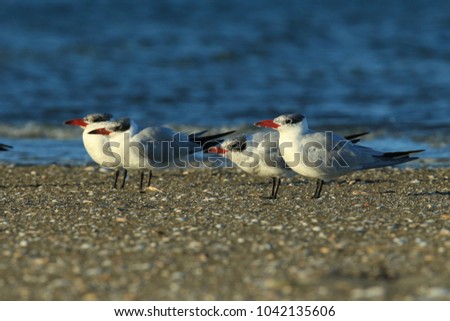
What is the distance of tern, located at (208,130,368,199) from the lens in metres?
8.14

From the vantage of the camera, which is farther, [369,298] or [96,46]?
[96,46]

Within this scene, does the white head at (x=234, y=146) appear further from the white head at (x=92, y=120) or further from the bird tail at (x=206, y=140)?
the white head at (x=92, y=120)

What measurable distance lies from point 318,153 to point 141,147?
1.89 m

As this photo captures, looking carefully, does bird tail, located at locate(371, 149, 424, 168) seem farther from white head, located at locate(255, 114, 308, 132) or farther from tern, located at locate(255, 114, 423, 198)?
white head, located at locate(255, 114, 308, 132)

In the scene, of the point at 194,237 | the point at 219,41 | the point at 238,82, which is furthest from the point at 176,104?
the point at 194,237

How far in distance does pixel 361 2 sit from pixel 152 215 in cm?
2693

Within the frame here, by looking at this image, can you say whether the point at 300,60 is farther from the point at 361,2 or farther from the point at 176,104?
the point at 361,2

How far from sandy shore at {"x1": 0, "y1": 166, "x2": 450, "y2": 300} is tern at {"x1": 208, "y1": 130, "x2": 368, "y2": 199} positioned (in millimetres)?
272

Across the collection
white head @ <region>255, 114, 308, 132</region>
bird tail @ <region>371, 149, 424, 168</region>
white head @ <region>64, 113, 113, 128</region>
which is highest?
white head @ <region>64, 113, 113, 128</region>

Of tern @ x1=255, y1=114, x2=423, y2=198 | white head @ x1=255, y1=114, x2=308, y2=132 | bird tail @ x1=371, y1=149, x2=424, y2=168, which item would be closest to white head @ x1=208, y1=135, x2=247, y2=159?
tern @ x1=255, y1=114, x2=423, y2=198

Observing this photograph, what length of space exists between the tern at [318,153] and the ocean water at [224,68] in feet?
7.84

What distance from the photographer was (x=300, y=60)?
69.6 ft

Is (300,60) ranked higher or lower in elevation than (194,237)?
higher

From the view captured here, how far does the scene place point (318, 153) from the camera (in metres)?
7.82
